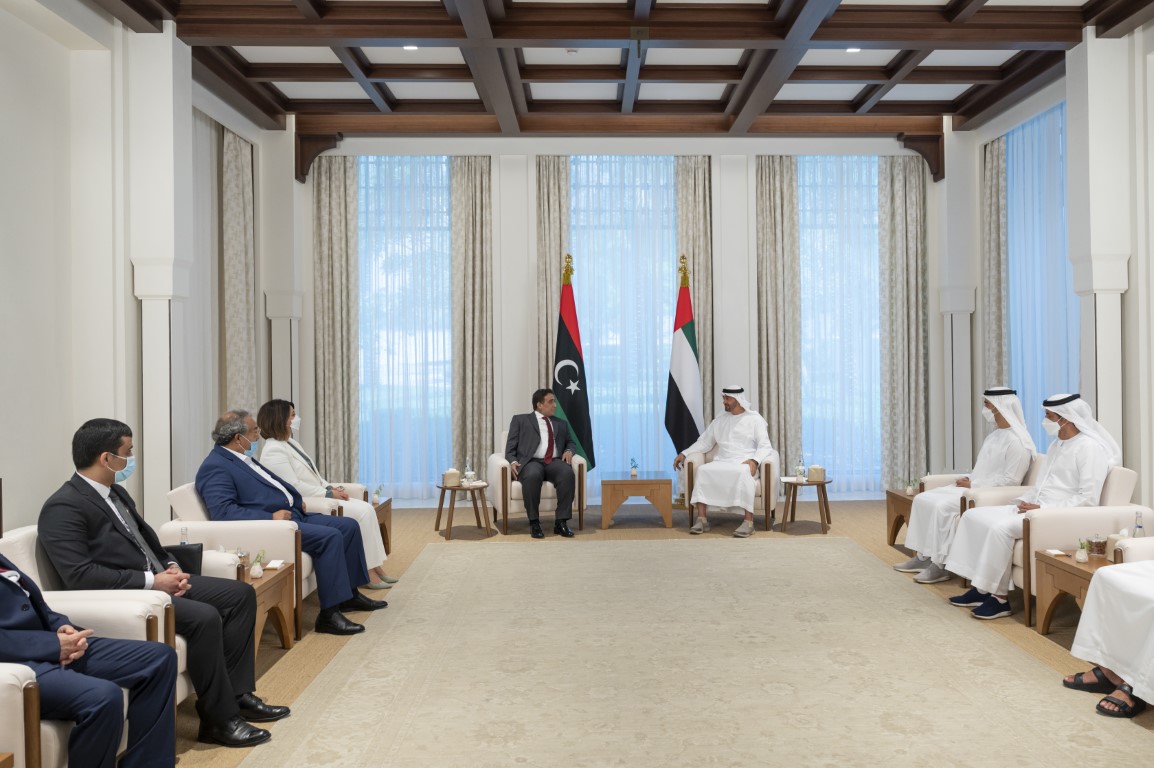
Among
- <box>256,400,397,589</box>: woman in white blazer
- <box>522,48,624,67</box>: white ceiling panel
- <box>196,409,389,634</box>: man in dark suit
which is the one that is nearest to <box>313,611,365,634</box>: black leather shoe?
<box>196,409,389,634</box>: man in dark suit

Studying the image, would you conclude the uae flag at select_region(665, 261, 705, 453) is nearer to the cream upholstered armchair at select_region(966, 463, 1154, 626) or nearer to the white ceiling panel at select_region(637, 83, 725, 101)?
the white ceiling panel at select_region(637, 83, 725, 101)

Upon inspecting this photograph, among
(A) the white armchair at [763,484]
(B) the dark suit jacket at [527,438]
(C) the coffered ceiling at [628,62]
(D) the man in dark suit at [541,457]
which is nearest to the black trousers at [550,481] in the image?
(D) the man in dark suit at [541,457]

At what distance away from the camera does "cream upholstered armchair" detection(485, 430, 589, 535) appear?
8.43 meters

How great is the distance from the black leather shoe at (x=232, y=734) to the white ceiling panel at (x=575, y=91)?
645cm

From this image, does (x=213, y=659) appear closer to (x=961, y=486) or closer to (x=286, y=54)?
(x=961, y=486)

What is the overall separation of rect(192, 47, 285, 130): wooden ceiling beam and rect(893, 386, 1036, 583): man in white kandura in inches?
250

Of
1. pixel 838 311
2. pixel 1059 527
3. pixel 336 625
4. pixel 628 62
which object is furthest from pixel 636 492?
pixel 1059 527

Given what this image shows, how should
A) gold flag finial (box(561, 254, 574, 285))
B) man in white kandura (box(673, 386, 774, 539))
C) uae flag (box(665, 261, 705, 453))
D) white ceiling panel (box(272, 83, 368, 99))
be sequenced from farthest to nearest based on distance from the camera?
gold flag finial (box(561, 254, 574, 285)) < uae flag (box(665, 261, 705, 453)) < white ceiling panel (box(272, 83, 368, 99)) < man in white kandura (box(673, 386, 774, 539))

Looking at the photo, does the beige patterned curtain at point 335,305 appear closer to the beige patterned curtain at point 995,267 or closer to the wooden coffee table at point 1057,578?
the beige patterned curtain at point 995,267

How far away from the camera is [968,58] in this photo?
789 centimetres

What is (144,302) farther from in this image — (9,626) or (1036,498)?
(1036,498)

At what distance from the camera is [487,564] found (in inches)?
281

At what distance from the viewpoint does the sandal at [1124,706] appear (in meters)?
3.86

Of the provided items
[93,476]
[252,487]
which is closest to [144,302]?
[252,487]
